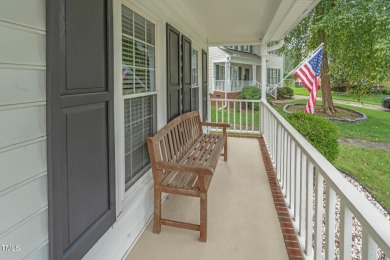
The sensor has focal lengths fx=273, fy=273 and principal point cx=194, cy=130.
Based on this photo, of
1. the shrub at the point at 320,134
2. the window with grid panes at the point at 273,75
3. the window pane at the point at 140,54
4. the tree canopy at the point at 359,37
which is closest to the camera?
the window pane at the point at 140,54

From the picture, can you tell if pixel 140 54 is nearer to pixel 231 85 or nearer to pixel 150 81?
pixel 150 81

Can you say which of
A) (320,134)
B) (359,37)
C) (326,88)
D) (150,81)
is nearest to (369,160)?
(320,134)

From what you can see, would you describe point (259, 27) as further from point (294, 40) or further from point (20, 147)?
point (294, 40)

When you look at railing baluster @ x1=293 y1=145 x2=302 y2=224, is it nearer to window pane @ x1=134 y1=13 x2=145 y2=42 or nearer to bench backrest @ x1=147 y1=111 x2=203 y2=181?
bench backrest @ x1=147 y1=111 x2=203 y2=181

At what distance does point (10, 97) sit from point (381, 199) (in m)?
5.42

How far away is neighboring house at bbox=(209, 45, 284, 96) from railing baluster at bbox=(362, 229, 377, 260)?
12331mm

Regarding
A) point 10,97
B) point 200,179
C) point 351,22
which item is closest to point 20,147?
point 10,97

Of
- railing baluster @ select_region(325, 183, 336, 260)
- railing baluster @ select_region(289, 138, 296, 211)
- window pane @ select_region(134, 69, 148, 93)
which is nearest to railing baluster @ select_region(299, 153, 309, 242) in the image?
railing baluster @ select_region(289, 138, 296, 211)

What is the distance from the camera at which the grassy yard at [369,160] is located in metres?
5.22

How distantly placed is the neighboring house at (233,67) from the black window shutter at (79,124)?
11682 mm

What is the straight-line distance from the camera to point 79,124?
4.53 ft

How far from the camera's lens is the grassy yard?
5.22m

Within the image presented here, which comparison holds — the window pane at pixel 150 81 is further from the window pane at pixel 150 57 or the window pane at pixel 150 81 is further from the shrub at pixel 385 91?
the shrub at pixel 385 91

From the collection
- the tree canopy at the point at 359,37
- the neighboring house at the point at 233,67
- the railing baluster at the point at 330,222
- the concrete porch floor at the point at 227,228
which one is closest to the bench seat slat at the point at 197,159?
the concrete porch floor at the point at 227,228
